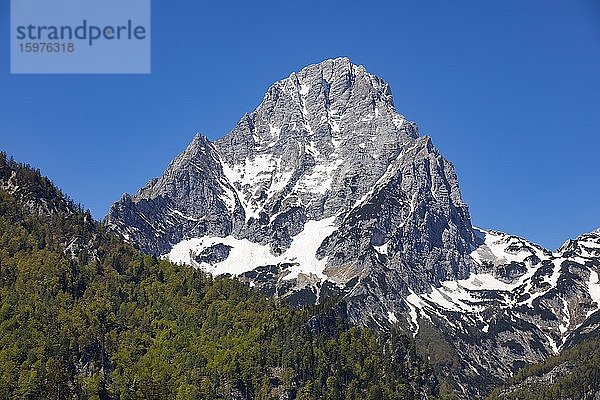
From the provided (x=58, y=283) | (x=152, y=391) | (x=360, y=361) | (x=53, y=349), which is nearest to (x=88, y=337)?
(x=53, y=349)

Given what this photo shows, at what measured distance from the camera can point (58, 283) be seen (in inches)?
7869

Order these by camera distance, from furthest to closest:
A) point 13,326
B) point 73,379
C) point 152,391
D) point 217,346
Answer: point 217,346
point 13,326
point 73,379
point 152,391

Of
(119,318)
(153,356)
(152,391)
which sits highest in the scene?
(119,318)

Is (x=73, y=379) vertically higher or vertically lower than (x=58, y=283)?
lower

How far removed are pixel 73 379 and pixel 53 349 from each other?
1082 centimetres

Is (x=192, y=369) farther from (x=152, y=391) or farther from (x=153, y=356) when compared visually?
(x=152, y=391)

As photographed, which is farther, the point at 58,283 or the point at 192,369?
the point at 58,283

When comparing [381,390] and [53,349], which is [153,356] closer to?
[53,349]

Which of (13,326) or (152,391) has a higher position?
(13,326)

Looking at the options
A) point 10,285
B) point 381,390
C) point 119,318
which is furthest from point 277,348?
point 10,285

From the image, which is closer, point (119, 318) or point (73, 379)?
point (73, 379)

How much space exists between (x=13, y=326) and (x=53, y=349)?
11866 millimetres

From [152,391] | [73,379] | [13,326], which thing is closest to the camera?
[152,391]

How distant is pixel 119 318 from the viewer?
19550 centimetres
